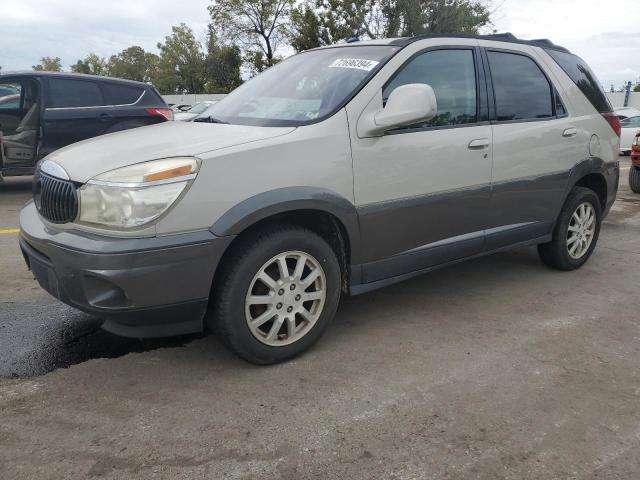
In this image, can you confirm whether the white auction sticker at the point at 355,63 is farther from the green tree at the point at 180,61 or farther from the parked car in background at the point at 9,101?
the green tree at the point at 180,61

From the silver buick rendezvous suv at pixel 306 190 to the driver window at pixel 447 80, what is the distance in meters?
0.01

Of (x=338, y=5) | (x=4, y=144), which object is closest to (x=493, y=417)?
(x=4, y=144)

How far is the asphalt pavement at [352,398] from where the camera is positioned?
2.16 metres

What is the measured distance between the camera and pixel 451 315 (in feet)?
12.1

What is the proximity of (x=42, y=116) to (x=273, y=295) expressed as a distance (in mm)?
6441

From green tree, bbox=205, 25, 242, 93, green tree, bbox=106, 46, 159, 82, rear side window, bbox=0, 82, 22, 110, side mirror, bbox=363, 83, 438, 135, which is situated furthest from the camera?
green tree, bbox=106, 46, 159, 82

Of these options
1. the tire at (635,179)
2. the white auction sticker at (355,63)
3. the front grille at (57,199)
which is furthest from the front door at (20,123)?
the tire at (635,179)

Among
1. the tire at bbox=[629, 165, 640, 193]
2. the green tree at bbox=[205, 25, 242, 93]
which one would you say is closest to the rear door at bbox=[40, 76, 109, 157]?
the tire at bbox=[629, 165, 640, 193]

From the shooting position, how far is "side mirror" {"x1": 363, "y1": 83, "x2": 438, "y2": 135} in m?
2.94

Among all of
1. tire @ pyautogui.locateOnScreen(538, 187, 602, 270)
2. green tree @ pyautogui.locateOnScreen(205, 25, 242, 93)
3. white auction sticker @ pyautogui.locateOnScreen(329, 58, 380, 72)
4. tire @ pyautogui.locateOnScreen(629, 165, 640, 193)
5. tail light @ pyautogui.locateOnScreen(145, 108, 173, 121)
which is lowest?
tire @ pyautogui.locateOnScreen(629, 165, 640, 193)

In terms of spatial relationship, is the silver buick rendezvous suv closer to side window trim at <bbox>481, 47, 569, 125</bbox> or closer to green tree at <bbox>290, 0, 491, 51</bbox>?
side window trim at <bbox>481, 47, 569, 125</bbox>

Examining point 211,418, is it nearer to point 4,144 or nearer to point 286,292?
point 286,292

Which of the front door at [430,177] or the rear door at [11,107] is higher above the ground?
the rear door at [11,107]

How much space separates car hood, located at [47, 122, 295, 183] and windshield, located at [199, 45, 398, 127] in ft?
0.77
